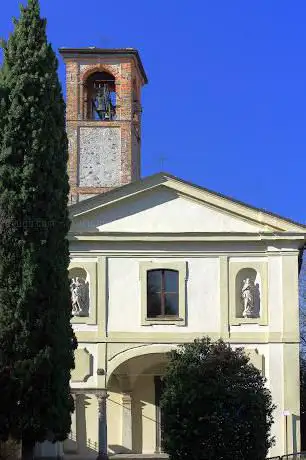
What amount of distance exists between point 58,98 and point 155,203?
1067cm

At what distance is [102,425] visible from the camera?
28969 millimetres

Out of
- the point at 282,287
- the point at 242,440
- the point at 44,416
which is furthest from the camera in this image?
the point at 282,287

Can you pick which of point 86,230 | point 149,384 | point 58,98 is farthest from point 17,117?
point 149,384

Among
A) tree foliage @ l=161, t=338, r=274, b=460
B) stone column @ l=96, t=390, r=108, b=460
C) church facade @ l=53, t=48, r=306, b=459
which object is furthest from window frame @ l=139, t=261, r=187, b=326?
tree foliage @ l=161, t=338, r=274, b=460

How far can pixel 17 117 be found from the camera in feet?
64.3

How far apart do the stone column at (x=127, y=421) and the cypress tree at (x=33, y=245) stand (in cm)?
1155

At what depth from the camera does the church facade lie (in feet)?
97.0

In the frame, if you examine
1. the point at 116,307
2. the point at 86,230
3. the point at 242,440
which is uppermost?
the point at 86,230

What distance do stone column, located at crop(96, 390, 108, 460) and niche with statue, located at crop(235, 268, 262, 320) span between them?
4816 millimetres

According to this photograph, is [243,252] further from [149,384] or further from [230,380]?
[230,380]

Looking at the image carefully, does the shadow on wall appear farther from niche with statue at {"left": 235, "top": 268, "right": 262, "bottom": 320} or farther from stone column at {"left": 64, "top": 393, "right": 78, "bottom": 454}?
niche with statue at {"left": 235, "top": 268, "right": 262, "bottom": 320}

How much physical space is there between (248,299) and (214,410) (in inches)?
383

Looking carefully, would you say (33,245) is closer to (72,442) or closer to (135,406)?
(72,442)

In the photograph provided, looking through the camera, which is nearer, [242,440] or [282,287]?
[242,440]
